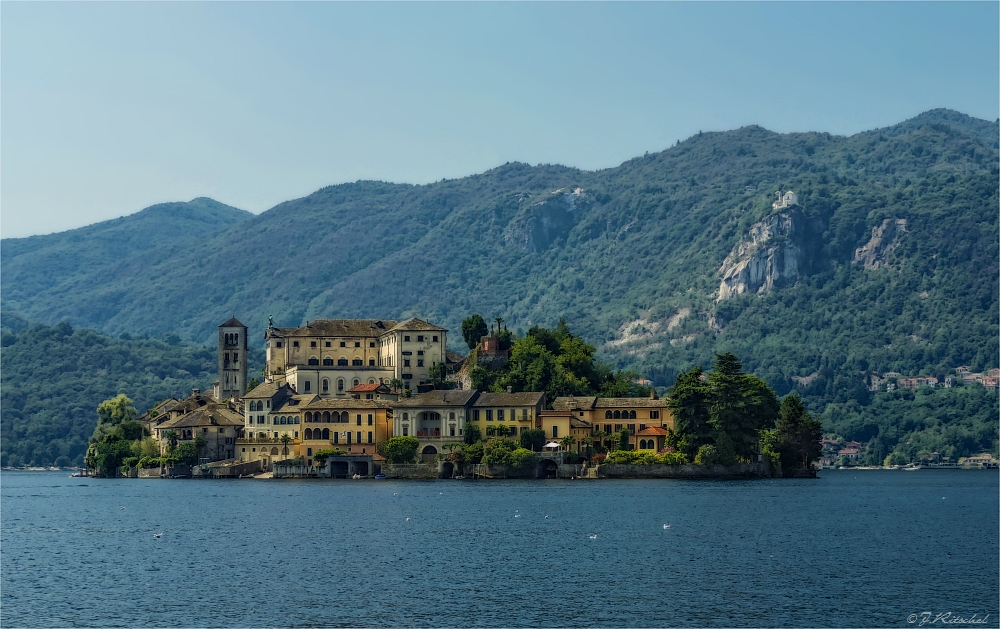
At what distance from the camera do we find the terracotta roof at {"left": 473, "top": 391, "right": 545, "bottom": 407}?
16188 centimetres

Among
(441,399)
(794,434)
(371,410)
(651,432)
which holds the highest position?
(441,399)

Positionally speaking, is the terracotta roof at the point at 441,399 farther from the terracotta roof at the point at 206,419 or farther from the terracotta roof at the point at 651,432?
the terracotta roof at the point at 206,419

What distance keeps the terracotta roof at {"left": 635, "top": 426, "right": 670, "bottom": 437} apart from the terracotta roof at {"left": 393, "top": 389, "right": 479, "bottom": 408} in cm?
1915

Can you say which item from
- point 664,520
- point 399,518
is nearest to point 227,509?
point 399,518

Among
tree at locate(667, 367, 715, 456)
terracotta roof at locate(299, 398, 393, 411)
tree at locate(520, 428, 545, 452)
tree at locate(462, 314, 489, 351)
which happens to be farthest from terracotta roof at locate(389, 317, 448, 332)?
tree at locate(667, 367, 715, 456)

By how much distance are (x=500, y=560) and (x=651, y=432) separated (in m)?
85.3

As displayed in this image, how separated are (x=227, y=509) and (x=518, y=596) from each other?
5523 cm

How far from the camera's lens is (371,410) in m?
167

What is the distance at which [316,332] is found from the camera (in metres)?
192

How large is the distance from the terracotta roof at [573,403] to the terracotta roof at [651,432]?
625cm

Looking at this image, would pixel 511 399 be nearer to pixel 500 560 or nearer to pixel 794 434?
pixel 794 434

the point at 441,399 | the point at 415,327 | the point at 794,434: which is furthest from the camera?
the point at 415,327

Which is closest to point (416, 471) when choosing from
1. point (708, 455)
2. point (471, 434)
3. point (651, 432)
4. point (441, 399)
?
point (471, 434)

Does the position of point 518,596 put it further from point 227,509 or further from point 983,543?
point 227,509
